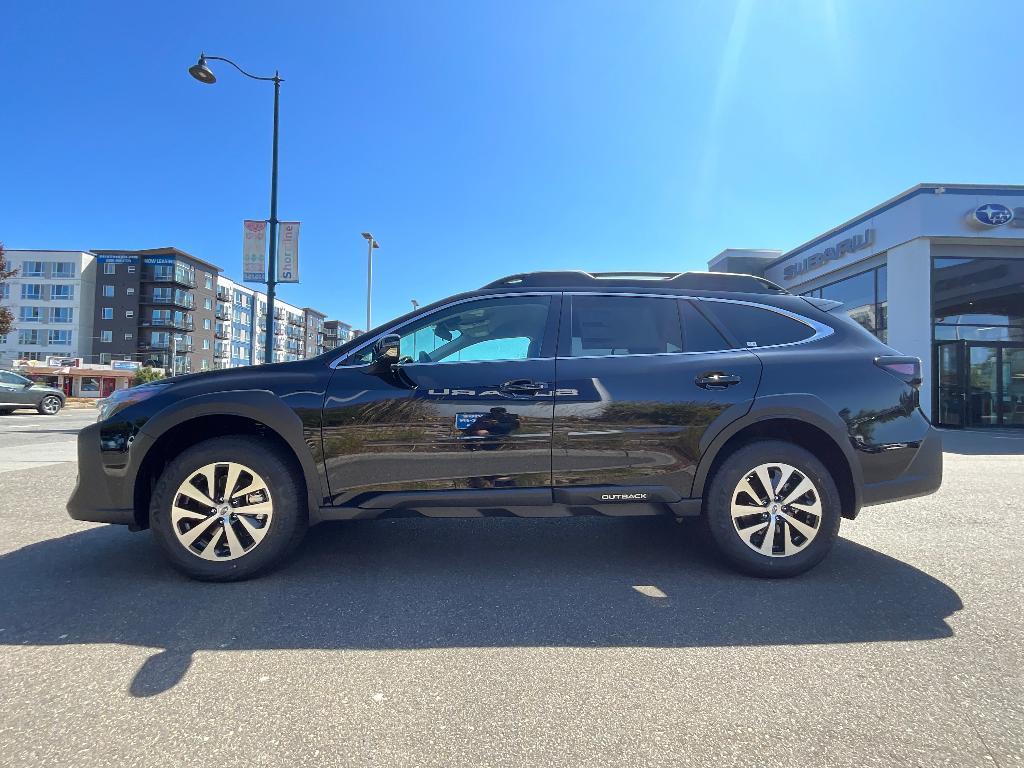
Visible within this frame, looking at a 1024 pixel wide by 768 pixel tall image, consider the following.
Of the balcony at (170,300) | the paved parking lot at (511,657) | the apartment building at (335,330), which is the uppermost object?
the apartment building at (335,330)

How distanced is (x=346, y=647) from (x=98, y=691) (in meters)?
0.90

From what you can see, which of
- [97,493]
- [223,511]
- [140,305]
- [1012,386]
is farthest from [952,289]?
[140,305]

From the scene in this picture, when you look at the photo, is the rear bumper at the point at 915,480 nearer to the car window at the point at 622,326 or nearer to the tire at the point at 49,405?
the car window at the point at 622,326

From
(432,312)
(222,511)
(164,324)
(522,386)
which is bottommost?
(222,511)

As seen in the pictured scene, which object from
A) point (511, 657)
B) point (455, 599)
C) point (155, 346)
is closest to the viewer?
point (511, 657)

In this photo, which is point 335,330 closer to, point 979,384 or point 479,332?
point 979,384

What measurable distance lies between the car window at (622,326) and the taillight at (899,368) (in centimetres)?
123

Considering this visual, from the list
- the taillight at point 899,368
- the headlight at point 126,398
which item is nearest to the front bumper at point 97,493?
the headlight at point 126,398

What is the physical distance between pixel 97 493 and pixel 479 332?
239cm

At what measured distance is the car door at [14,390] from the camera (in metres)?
19.0

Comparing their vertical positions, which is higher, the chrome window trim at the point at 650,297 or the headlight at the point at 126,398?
the chrome window trim at the point at 650,297

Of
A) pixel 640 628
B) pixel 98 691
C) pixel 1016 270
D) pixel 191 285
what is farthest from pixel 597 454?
pixel 191 285

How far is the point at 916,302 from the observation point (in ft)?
50.3

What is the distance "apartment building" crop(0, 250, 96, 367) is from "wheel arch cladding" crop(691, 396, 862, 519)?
85.1m
